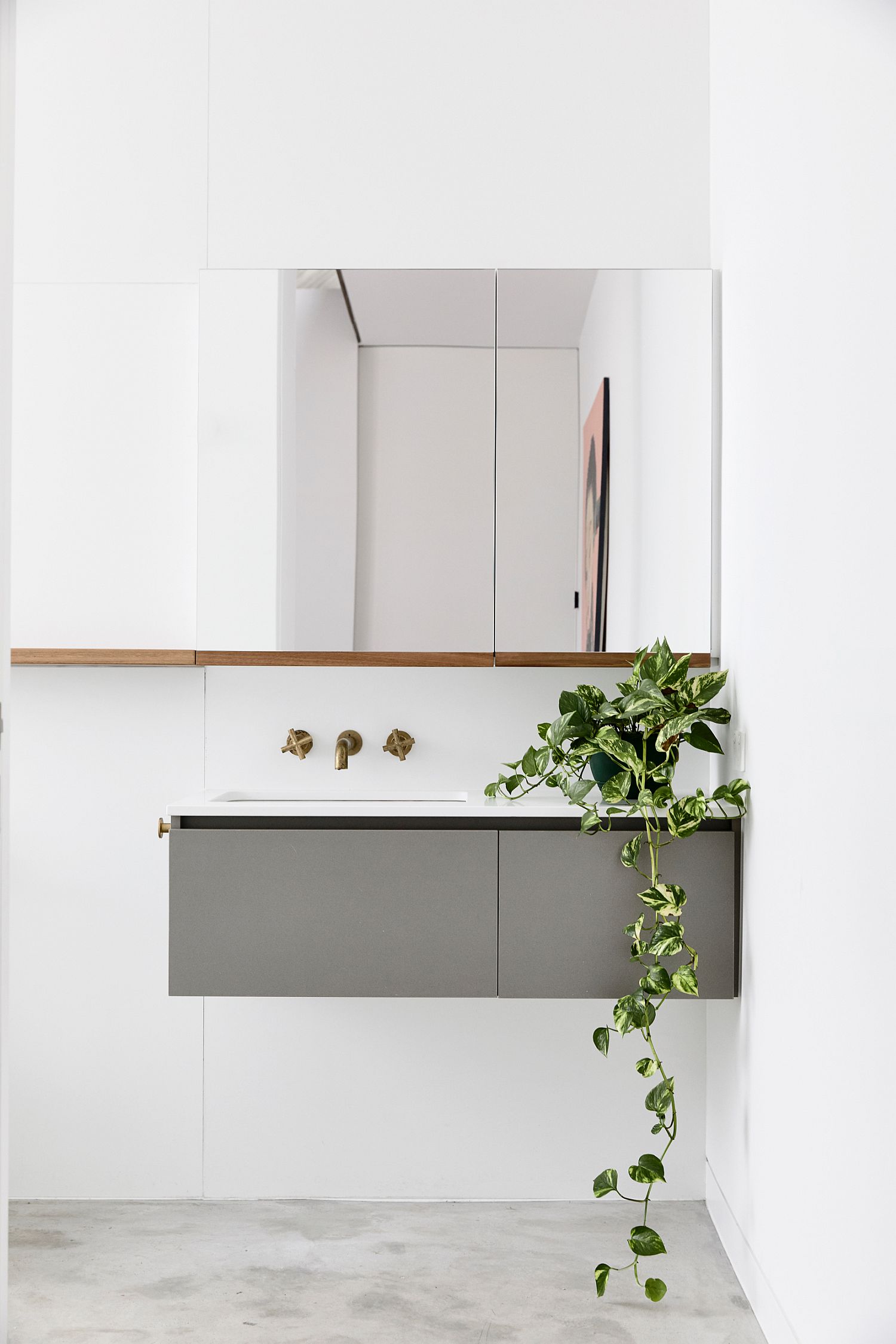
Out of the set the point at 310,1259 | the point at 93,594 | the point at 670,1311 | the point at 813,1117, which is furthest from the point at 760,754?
the point at 93,594

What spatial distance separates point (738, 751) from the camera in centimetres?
204

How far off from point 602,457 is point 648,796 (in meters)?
0.79

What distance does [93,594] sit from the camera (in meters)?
2.40

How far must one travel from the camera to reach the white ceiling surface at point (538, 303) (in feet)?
7.64

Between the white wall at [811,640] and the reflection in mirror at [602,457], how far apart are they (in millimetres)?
95

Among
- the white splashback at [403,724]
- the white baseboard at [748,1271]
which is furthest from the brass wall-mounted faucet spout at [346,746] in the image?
the white baseboard at [748,1271]

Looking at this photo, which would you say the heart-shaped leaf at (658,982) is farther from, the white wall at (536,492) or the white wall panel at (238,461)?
the white wall panel at (238,461)

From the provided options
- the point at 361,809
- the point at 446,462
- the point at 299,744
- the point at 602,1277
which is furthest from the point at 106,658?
the point at 602,1277

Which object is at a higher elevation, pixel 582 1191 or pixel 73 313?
pixel 73 313

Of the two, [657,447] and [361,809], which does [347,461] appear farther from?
[361,809]

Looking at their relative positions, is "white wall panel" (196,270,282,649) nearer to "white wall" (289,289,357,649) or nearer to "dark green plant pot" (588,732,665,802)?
"white wall" (289,289,357,649)

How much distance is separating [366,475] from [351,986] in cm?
110

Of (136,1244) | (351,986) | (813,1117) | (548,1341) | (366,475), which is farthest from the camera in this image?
(366,475)

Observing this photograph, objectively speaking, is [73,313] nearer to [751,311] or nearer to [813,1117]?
[751,311]
